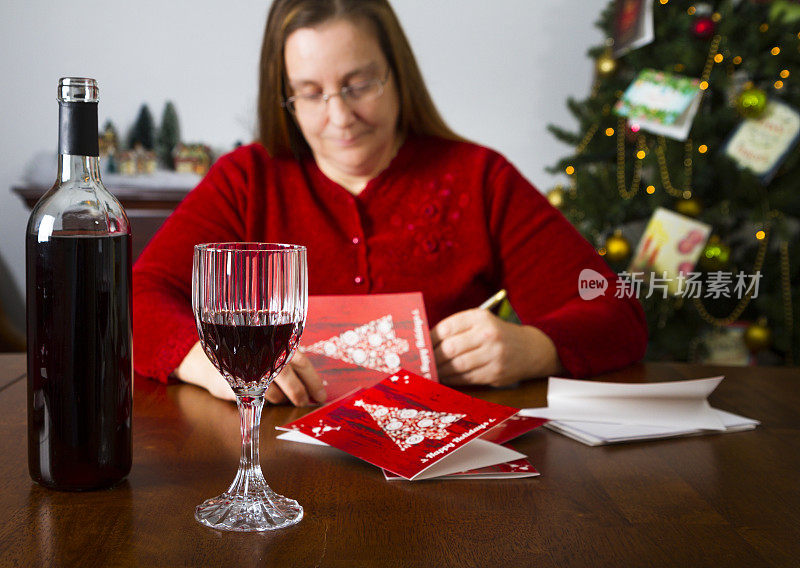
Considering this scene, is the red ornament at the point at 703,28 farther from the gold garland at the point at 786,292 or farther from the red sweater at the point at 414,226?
the red sweater at the point at 414,226

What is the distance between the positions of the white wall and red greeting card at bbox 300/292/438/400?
2.73 metres

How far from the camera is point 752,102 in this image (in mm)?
Answer: 2639

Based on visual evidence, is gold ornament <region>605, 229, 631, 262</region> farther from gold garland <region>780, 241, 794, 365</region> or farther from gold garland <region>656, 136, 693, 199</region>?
gold garland <region>780, 241, 794, 365</region>

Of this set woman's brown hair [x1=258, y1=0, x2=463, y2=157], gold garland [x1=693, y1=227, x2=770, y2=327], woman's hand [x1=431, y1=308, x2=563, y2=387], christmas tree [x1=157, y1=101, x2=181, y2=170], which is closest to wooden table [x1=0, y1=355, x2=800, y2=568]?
woman's hand [x1=431, y1=308, x2=563, y2=387]

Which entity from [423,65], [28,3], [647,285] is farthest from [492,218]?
[28,3]

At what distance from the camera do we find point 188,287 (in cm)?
141

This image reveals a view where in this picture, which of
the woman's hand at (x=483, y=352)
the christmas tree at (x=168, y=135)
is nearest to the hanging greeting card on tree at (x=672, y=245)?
the woman's hand at (x=483, y=352)

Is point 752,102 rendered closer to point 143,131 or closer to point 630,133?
Answer: point 630,133

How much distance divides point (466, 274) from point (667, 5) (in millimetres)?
1782

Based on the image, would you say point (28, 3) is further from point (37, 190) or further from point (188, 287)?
point (188, 287)

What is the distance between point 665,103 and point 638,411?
2.07 meters

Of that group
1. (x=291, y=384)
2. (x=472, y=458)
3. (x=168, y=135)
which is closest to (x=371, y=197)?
(x=291, y=384)

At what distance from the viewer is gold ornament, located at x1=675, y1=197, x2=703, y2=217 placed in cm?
274

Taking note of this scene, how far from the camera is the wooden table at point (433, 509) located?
56 cm
